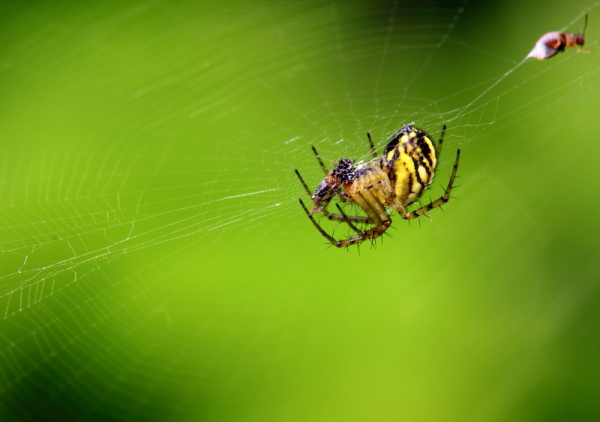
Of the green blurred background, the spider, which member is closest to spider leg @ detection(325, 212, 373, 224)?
the spider

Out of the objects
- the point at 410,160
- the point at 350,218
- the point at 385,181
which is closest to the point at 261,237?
the point at 350,218

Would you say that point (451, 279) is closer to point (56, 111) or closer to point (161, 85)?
point (161, 85)

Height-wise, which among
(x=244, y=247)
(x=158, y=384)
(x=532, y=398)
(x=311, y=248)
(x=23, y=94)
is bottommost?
(x=532, y=398)

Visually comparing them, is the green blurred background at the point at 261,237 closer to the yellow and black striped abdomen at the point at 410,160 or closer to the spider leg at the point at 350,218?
the spider leg at the point at 350,218

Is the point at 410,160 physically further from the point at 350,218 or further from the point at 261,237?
the point at 261,237

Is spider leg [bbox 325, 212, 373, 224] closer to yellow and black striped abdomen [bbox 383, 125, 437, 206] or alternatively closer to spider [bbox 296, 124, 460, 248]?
spider [bbox 296, 124, 460, 248]

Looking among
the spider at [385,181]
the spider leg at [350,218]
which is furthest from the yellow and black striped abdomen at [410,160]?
the spider leg at [350,218]

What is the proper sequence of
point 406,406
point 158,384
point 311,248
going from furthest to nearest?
1. point 311,248
2. point 406,406
3. point 158,384

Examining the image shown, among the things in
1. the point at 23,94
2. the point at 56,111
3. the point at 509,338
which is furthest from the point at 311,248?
the point at 23,94
